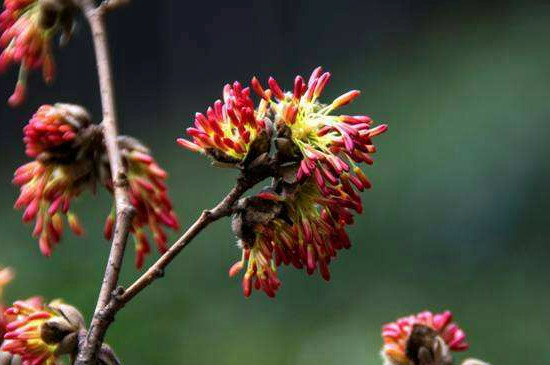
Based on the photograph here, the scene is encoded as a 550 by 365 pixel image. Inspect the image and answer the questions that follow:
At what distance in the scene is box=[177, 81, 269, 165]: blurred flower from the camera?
556 millimetres

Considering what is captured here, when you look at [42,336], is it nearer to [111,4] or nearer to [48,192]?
[48,192]

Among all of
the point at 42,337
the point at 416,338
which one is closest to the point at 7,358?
the point at 42,337

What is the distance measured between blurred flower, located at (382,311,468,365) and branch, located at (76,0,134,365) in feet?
0.62

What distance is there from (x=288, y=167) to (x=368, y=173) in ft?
4.50

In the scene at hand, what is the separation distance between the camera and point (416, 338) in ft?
2.03

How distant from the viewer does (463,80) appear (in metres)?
2.04

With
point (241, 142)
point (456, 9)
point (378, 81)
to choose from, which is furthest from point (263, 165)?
point (456, 9)

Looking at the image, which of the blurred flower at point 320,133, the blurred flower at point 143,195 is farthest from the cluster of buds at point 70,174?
the blurred flower at point 320,133

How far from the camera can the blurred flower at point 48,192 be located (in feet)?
2.06

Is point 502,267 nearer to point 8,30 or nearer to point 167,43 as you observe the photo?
point 167,43

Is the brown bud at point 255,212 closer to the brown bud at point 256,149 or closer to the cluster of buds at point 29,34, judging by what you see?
the brown bud at point 256,149

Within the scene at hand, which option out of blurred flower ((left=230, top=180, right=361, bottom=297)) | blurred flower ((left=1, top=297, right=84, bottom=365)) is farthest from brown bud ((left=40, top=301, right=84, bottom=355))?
blurred flower ((left=230, top=180, right=361, bottom=297))

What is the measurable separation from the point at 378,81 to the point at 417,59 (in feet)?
0.35

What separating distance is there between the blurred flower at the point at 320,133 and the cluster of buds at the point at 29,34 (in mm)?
183
